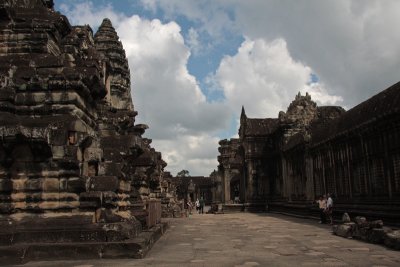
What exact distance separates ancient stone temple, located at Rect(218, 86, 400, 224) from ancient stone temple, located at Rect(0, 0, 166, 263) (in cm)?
975

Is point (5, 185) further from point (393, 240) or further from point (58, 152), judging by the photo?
point (393, 240)

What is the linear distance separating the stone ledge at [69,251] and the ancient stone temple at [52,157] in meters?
0.02

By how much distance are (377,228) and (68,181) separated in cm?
783

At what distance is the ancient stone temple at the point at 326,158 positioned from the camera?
1509 cm

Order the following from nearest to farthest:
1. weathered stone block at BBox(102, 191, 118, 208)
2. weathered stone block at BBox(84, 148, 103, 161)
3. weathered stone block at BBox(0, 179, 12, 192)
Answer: weathered stone block at BBox(0, 179, 12, 192)
weathered stone block at BBox(102, 191, 118, 208)
weathered stone block at BBox(84, 148, 103, 161)

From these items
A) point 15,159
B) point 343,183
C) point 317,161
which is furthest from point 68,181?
point 317,161

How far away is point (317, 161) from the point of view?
74.3 feet

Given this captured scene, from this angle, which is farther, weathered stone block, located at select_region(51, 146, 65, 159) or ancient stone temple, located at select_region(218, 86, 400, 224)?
ancient stone temple, located at select_region(218, 86, 400, 224)

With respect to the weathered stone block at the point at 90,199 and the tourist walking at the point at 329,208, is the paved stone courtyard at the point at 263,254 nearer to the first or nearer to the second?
the weathered stone block at the point at 90,199

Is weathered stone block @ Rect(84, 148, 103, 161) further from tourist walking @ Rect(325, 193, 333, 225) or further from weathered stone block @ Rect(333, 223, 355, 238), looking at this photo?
tourist walking @ Rect(325, 193, 333, 225)

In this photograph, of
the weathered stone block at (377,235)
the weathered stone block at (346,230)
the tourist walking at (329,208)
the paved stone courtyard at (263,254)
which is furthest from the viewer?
the tourist walking at (329,208)

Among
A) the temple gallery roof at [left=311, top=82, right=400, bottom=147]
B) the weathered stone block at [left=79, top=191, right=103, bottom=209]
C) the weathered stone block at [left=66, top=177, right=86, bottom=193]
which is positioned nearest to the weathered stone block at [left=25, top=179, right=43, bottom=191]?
the weathered stone block at [left=66, top=177, right=86, bottom=193]

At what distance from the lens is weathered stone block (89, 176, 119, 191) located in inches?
332

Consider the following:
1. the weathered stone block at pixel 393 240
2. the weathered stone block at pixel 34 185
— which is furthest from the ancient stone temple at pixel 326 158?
the weathered stone block at pixel 34 185
